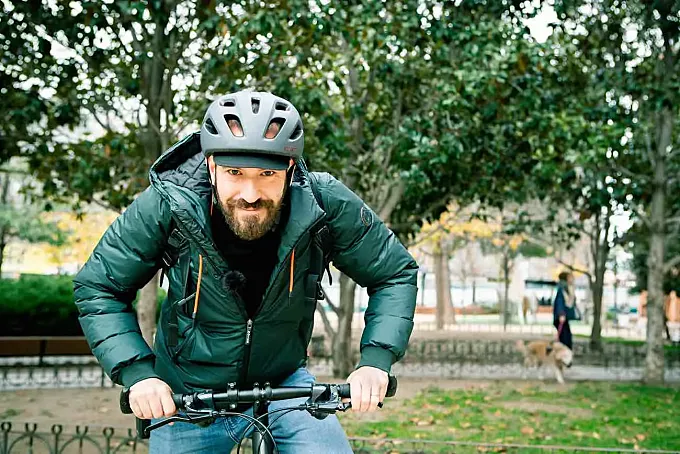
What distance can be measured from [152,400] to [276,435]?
508 millimetres

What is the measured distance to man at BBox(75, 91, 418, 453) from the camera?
278 centimetres

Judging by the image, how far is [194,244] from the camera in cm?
278

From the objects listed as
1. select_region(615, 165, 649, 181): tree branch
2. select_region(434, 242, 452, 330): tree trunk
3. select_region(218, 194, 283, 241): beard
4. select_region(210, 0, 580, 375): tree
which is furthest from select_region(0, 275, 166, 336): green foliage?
select_region(434, 242, 452, 330): tree trunk

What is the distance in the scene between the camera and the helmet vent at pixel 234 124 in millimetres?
2805

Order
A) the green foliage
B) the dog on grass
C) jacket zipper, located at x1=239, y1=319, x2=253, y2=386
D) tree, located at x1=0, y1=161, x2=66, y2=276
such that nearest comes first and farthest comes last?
jacket zipper, located at x1=239, y1=319, x2=253, y2=386, the dog on grass, the green foliage, tree, located at x1=0, y1=161, x2=66, y2=276

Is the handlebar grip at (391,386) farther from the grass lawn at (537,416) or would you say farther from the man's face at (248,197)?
the grass lawn at (537,416)

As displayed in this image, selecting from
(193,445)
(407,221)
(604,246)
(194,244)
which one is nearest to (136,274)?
(194,244)

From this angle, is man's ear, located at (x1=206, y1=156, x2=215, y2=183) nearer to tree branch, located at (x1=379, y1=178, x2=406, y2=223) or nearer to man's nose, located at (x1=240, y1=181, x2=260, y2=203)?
man's nose, located at (x1=240, y1=181, x2=260, y2=203)

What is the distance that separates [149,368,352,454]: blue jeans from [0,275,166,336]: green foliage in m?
15.2

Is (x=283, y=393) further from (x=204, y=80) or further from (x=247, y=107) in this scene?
(x=204, y=80)

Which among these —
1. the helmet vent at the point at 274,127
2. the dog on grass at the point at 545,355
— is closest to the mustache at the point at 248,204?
the helmet vent at the point at 274,127

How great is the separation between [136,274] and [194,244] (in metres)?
0.25

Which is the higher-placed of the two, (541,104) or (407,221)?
(541,104)

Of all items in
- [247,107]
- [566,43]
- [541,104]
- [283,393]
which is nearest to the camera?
[283,393]
